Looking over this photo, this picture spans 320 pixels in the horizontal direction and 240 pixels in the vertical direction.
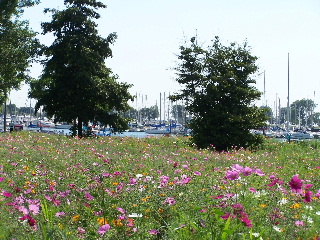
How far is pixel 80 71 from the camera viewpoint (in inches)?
1032

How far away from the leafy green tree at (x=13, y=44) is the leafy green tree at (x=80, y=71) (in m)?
3.46

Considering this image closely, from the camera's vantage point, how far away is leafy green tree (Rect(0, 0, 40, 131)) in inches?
1189

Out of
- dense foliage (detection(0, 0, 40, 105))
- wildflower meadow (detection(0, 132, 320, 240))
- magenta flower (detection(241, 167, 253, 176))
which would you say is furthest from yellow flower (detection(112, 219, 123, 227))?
dense foliage (detection(0, 0, 40, 105))

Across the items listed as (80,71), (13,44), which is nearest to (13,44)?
(13,44)

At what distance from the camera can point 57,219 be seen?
16.8ft

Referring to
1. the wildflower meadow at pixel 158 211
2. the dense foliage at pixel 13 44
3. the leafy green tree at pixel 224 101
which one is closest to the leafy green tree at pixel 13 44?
the dense foliage at pixel 13 44

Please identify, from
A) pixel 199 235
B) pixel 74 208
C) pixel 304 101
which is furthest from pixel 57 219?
pixel 304 101

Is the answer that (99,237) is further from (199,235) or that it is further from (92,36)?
(92,36)

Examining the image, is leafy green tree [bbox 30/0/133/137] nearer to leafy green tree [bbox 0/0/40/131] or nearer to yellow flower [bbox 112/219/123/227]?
leafy green tree [bbox 0/0/40/131]

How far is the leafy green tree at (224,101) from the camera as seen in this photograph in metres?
24.8

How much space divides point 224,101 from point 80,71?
29.7 ft

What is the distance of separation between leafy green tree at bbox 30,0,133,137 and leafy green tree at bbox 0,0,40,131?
11.3 feet

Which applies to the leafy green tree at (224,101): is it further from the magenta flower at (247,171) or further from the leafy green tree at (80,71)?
the magenta flower at (247,171)

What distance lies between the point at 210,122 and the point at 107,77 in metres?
7.66
